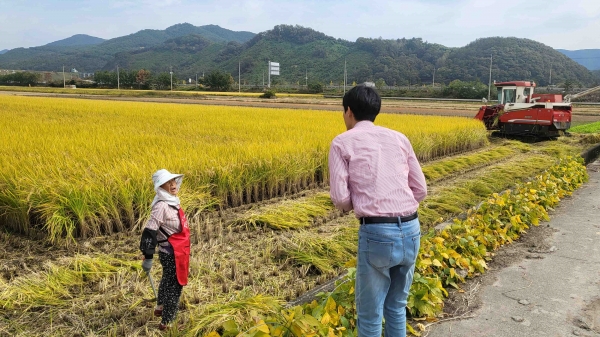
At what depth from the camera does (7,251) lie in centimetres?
389

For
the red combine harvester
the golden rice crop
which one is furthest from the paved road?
the red combine harvester

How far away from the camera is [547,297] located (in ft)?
11.4

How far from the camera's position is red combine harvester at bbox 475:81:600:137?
1361 cm

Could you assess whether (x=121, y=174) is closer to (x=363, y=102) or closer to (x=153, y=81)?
(x=363, y=102)

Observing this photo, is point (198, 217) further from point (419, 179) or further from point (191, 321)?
point (419, 179)

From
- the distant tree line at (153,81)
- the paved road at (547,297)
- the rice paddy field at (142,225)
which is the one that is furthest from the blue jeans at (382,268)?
the distant tree line at (153,81)

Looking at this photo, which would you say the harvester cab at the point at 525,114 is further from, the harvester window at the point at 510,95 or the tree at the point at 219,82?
the tree at the point at 219,82

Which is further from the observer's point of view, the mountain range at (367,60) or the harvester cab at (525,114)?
the mountain range at (367,60)

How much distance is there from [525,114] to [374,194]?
1375cm

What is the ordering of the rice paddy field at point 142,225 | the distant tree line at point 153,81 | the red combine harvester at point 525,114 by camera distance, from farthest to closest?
1. the distant tree line at point 153,81
2. the red combine harvester at point 525,114
3. the rice paddy field at point 142,225

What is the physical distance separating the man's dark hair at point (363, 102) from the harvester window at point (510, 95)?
15173mm

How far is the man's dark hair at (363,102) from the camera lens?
83.4 inches

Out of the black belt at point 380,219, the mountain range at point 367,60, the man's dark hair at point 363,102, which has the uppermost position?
the mountain range at point 367,60

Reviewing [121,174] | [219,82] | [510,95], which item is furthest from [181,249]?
[219,82]
